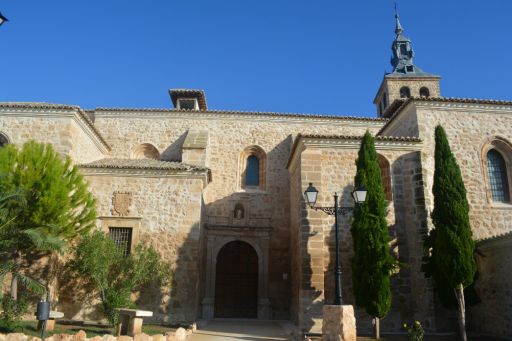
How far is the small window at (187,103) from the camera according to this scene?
2084 centimetres

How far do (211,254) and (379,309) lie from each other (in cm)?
799

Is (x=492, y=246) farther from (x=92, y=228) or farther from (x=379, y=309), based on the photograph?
(x=92, y=228)

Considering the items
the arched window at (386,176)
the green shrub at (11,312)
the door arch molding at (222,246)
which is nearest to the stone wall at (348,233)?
the arched window at (386,176)

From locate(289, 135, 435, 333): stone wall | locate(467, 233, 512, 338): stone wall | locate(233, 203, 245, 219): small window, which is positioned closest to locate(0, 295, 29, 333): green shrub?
locate(289, 135, 435, 333): stone wall

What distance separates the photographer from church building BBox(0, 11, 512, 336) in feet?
38.7

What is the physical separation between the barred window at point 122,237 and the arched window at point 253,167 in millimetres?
6289

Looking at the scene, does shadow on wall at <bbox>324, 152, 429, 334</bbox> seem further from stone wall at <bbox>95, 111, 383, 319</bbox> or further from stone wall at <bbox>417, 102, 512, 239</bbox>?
stone wall at <bbox>95, 111, 383, 319</bbox>

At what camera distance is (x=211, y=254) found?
53.5ft

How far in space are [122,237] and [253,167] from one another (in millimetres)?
7376

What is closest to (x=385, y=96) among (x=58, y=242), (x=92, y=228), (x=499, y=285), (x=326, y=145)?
(x=326, y=145)

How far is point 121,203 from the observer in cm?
1362

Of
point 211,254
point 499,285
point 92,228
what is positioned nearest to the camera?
point 499,285

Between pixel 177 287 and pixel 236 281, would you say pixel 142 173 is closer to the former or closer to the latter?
pixel 177 287

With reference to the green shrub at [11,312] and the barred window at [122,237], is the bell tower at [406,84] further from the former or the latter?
the green shrub at [11,312]
